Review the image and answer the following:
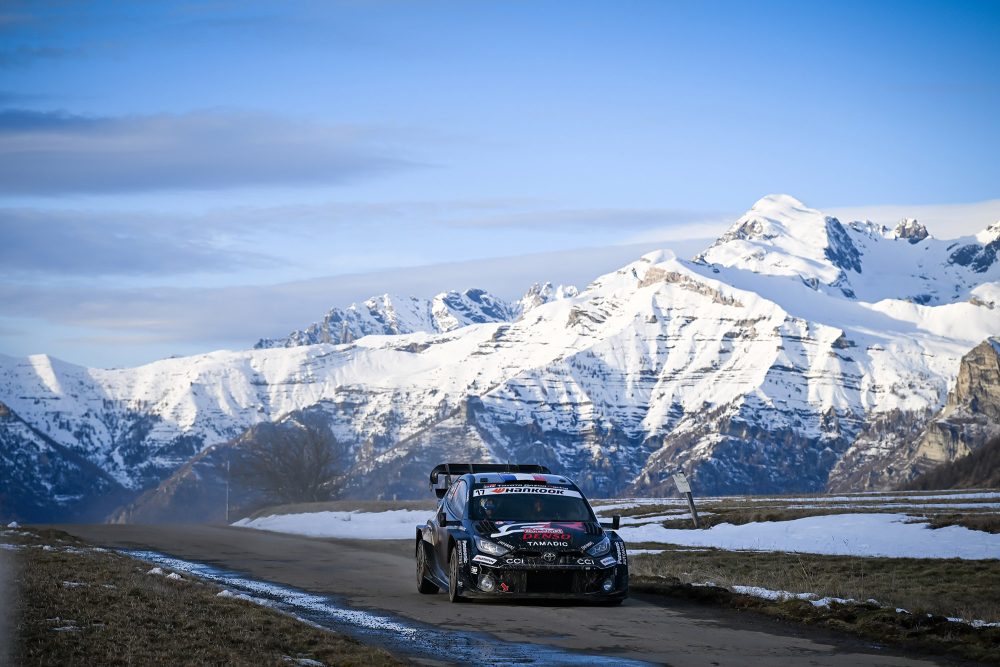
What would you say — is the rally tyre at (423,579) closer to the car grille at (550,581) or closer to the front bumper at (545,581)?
the front bumper at (545,581)

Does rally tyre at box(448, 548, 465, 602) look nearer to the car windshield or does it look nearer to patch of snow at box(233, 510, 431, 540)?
the car windshield

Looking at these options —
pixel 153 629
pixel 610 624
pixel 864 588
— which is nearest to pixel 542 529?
pixel 610 624

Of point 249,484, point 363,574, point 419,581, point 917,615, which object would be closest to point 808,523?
point 363,574

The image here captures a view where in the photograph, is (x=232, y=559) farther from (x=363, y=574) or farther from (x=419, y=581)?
(x=419, y=581)

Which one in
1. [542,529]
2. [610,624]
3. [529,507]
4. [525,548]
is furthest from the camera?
[529,507]

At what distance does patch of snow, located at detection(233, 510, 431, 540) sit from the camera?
43.7m

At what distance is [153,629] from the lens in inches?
588

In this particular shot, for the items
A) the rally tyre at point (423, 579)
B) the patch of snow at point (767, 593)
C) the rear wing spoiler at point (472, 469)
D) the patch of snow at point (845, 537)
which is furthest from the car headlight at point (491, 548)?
the patch of snow at point (845, 537)

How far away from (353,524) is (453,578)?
112 ft

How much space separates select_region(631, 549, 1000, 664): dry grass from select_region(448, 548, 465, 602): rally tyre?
11.5 feet

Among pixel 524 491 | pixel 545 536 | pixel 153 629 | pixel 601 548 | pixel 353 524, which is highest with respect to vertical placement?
pixel 524 491

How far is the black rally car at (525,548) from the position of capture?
1871cm

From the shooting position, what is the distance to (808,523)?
35.3 m

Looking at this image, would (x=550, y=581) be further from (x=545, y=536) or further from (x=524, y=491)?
(x=524, y=491)
